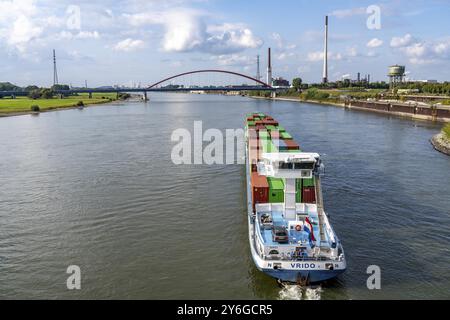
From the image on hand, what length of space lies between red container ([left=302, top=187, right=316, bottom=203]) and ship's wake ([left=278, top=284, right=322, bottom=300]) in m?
5.29

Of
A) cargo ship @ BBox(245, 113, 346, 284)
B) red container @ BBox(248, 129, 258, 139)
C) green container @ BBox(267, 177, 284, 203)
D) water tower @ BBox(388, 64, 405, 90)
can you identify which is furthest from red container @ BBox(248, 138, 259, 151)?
water tower @ BBox(388, 64, 405, 90)

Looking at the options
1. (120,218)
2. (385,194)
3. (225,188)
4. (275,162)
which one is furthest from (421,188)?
(120,218)

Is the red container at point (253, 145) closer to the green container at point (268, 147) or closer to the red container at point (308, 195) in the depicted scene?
the green container at point (268, 147)

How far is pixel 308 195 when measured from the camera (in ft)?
64.3

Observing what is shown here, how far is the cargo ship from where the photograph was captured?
14758mm

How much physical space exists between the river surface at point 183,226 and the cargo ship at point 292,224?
1216 millimetres

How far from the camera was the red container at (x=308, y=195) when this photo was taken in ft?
64.2

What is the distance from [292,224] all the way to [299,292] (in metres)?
Result: 3.48

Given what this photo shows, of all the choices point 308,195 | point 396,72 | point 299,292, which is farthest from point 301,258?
point 396,72

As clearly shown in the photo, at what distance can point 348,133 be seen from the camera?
61219mm

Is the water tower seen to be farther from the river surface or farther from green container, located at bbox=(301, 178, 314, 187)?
green container, located at bbox=(301, 178, 314, 187)

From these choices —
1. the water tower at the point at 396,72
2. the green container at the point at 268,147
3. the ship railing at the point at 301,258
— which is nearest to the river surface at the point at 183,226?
the ship railing at the point at 301,258
